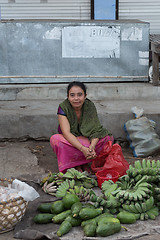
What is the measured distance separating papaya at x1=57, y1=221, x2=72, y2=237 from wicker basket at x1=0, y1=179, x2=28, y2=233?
403 millimetres

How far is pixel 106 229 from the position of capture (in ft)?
9.93

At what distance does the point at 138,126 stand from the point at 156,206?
81.2 inches

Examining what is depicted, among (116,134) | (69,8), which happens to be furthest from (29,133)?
(69,8)

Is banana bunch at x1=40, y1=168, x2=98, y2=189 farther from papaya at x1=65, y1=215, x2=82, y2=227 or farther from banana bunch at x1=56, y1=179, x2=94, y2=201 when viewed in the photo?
papaya at x1=65, y1=215, x2=82, y2=227

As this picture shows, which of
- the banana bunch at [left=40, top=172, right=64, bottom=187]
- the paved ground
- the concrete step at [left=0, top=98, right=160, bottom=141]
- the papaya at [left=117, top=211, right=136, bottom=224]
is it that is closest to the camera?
the papaya at [left=117, top=211, right=136, bottom=224]

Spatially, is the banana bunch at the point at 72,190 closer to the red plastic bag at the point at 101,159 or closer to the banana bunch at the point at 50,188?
the banana bunch at the point at 50,188

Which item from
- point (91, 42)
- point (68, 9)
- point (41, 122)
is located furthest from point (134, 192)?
point (68, 9)

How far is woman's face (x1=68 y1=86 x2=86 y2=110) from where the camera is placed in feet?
14.3

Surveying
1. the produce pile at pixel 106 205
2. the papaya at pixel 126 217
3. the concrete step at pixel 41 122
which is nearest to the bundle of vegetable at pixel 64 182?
the produce pile at pixel 106 205

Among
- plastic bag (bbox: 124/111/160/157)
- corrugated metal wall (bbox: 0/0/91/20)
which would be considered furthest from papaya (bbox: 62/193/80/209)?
corrugated metal wall (bbox: 0/0/91/20)

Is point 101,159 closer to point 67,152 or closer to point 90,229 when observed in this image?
point 67,152

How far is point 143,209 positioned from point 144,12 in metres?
7.32

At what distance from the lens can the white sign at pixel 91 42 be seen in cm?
753

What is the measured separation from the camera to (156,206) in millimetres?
3576
